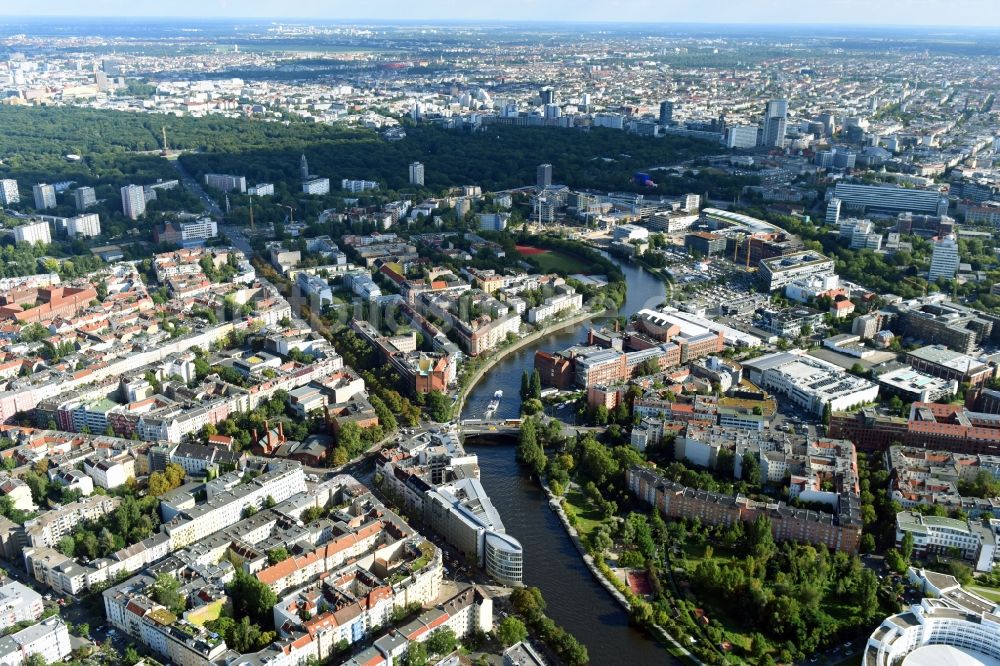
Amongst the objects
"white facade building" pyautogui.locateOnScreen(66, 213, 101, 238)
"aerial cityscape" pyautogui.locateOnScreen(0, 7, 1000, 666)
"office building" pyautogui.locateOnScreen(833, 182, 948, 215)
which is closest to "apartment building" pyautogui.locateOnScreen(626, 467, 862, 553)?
"aerial cityscape" pyautogui.locateOnScreen(0, 7, 1000, 666)

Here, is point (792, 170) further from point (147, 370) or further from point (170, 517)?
point (170, 517)

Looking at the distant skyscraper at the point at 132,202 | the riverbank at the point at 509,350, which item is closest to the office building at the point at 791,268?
the riverbank at the point at 509,350

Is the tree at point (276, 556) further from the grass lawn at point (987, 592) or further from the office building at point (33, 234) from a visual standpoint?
the office building at point (33, 234)

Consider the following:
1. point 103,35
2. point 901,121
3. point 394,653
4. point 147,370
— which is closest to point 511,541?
point 394,653

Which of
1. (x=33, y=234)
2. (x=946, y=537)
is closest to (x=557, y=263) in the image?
(x=33, y=234)

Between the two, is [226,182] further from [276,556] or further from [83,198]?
[276,556]
